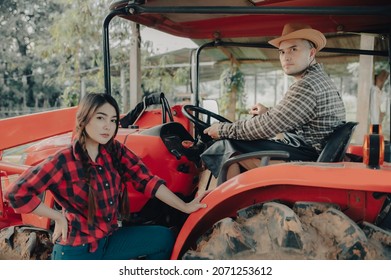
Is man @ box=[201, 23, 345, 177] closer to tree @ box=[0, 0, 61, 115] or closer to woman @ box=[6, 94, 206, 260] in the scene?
woman @ box=[6, 94, 206, 260]

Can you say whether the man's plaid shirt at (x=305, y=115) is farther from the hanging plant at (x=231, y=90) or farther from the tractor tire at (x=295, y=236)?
the hanging plant at (x=231, y=90)

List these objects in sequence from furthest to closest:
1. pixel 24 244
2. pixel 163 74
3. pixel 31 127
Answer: pixel 163 74 < pixel 31 127 < pixel 24 244

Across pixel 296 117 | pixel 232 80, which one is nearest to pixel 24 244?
pixel 296 117

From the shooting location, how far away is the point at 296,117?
185cm

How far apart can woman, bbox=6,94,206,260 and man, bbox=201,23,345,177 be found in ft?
1.18

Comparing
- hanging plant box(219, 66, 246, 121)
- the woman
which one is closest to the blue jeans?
the woman

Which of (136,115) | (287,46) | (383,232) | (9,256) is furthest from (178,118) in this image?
(383,232)

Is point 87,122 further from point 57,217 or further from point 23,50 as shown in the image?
point 23,50

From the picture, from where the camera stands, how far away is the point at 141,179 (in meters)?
1.88

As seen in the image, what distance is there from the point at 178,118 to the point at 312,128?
1.38 meters

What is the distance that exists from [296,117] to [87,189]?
0.97 metres

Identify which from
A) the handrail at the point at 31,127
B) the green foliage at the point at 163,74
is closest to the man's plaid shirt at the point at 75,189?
the handrail at the point at 31,127

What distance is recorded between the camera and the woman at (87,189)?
1.57 m
